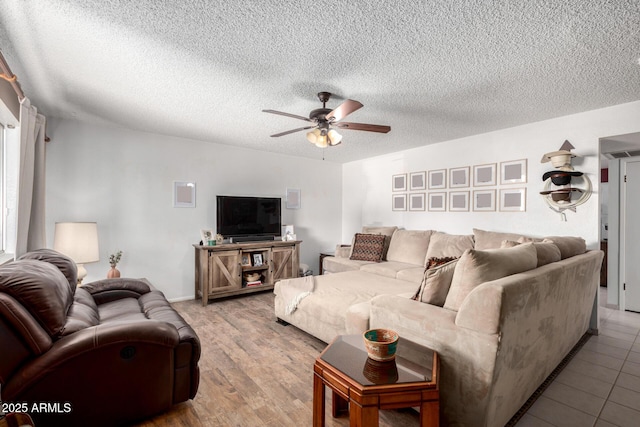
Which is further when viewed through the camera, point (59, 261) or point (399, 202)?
point (399, 202)

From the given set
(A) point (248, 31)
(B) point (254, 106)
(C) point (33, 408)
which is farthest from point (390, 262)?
(C) point (33, 408)

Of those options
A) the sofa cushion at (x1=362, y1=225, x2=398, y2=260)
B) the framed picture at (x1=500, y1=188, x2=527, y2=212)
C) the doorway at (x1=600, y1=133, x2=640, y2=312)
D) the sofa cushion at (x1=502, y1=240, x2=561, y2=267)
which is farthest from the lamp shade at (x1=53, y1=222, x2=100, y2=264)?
the doorway at (x1=600, y1=133, x2=640, y2=312)

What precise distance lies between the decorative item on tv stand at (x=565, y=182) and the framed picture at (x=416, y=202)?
169 cm

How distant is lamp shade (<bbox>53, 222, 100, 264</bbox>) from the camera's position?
303 centimetres

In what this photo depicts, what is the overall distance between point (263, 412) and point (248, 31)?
2.32 m

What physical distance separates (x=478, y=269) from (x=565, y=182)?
2.44 metres

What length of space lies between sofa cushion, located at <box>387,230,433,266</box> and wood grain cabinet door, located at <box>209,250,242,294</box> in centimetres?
230

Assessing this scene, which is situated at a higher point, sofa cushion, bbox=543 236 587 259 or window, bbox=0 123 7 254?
window, bbox=0 123 7 254

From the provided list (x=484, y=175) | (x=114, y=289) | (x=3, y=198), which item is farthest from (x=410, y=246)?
(x=3, y=198)

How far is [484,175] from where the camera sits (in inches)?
160

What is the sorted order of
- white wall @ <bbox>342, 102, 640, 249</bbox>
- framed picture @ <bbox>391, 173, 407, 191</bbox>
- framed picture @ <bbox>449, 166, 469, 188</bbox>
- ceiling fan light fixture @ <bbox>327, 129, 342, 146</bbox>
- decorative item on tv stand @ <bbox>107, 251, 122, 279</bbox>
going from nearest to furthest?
ceiling fan light fixture @ <bbox>327, 129, 342, 146</bbox> → white wall @ <bbox>342, 102, 640, 249</bbox> → decorative item on tv stand @ <bbox>107, 251, 122, 279</bbox> → framed picture @ <bbox>449, 166, 469, 188</bbox> → framed picture @ <bbox>391, 173, 407, 191</bbox>

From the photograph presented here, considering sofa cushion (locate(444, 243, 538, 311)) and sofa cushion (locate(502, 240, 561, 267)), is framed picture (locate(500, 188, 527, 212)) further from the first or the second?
sofa cushion (locate(444, 243, 538, 311))

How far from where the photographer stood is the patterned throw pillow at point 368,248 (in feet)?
15.2

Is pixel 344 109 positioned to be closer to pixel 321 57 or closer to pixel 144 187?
pixel 321 57
